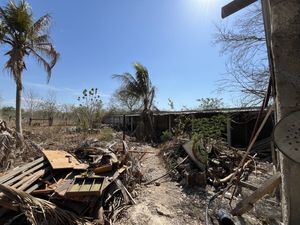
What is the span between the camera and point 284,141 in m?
1.28

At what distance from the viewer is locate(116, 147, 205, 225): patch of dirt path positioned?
4.20 m

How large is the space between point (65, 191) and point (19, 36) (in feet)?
30.9

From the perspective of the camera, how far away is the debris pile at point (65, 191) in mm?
3604

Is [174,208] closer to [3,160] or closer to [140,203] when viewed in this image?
[140,203]

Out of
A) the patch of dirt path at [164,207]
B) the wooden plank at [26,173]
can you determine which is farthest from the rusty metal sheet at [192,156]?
the wooden plank at [26,173]

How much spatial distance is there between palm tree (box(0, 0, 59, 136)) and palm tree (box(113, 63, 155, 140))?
6368 millimetres

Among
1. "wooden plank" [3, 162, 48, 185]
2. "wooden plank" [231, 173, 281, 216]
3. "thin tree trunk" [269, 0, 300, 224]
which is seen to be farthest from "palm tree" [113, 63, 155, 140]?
"thin tree trunk" [269, 0, 300, 224]

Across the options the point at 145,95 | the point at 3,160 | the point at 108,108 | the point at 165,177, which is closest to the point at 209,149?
the point at 165,177

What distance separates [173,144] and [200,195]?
162 inches

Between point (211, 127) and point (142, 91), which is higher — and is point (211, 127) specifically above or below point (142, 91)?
below

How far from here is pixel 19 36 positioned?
10.7 m

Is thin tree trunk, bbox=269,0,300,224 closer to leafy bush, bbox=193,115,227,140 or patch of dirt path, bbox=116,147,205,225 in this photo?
patch of dirt path, bbox=116,147,205,225

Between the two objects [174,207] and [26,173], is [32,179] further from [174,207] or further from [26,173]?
[174,207]

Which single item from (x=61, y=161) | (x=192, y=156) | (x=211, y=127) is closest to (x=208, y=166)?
(x=192, y=156)
